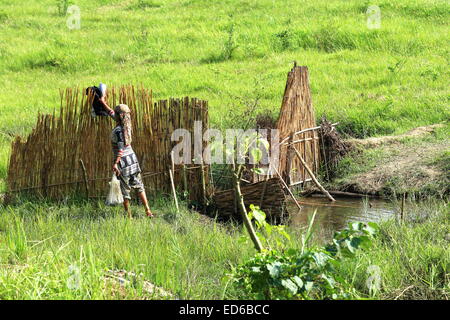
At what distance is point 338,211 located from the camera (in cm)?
898

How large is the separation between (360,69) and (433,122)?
268 centimetres

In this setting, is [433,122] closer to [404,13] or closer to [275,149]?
[275,149]

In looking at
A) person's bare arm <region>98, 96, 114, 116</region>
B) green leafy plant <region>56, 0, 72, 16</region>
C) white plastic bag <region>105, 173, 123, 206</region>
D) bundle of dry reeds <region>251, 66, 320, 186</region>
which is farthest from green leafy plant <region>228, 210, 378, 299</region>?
green leafy plant <region>56, 0, 72, 16</region>

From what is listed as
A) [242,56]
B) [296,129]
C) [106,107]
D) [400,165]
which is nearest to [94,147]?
[106,107]

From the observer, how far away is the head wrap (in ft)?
25.9

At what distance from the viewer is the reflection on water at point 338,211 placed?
842 cm

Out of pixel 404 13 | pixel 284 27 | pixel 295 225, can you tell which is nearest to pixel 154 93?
pixel 284 27

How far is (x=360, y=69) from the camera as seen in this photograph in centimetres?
1390

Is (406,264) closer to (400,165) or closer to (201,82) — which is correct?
(400,165)

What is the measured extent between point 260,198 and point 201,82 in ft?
19.4

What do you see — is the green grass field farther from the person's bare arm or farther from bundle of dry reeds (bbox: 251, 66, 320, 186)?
the person's bare arm

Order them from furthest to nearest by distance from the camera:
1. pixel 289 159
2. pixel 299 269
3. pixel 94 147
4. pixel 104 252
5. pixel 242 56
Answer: pixel 242 56 < pixel 289 159 < pixel 94 147 < pixel 104 252 < pixel 299 269

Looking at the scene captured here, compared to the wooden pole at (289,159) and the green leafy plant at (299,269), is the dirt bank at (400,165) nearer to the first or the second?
the wooden pole at (289,159)

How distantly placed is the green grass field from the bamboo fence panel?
40 centimetres
